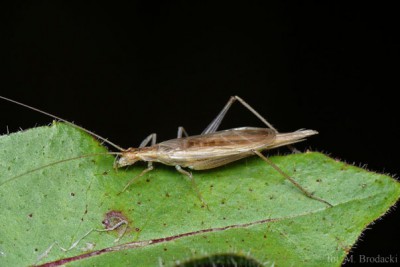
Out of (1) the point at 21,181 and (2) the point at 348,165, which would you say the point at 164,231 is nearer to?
(1) the point at 21,181

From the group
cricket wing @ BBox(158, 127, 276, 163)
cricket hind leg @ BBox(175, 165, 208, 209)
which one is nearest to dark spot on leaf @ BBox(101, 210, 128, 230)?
cricket hind leg @ BBox(175, 165, 208, 209)

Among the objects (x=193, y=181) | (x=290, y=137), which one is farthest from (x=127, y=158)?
(x=290, y=137)

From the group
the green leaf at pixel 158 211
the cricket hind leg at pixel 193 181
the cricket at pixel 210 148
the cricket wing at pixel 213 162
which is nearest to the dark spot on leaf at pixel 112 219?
the green leaf at pixel 158 211

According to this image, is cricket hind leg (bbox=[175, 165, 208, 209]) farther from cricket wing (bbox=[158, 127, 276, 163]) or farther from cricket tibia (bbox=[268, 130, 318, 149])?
cricket tibia (bbox=[268, 130, 318, 149])

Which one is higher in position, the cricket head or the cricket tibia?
the cricket head

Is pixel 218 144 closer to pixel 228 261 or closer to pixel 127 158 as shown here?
pixel 127 158

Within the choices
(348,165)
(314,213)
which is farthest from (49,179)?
(348,165)

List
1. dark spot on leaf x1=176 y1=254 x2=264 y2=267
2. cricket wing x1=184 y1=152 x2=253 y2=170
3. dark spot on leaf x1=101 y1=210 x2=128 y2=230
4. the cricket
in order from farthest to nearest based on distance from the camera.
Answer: the cricket < cricket wing x1=184 y1=152 x2=253 y2=170 < dark spot on leaf x1=101 y1=210 x2=128 y2=230 < dark spot on leaf x1=176 y1=254 x2=264 y2=267
